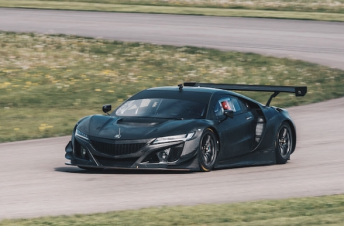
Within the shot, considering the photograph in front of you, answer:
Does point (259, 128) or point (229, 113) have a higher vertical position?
point (229, 113)

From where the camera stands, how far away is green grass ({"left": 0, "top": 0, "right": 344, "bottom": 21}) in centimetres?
3609

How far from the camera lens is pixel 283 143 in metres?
12.6

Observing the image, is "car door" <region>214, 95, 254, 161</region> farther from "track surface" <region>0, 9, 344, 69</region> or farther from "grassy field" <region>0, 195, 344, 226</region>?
"track surface" <region>0, 9, 344, 69</region>

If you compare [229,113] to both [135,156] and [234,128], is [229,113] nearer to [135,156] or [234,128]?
[234,128]

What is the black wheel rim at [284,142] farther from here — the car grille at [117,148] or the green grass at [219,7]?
the green grass at [219,7]

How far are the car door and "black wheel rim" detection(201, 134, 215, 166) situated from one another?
0.17 metres

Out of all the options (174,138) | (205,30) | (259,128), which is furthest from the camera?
(205,30)

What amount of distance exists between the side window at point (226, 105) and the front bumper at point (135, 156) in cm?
118

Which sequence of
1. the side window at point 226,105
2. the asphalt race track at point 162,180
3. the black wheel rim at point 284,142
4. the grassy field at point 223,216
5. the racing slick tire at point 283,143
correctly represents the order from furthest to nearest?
the black wheel rim at point 284,142
the racing slick tire at point 283,143
the side window at point 226,105
the asphalt race track at point 162,180
the grassy field at point 223,216

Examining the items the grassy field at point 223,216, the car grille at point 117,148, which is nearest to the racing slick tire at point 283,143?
the car grille at point 117,148

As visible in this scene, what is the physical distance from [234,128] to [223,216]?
3957mm

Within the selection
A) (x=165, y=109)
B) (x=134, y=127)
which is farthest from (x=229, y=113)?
(x=134, y=127)

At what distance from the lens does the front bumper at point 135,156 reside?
34.1 ft

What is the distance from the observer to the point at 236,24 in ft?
108
